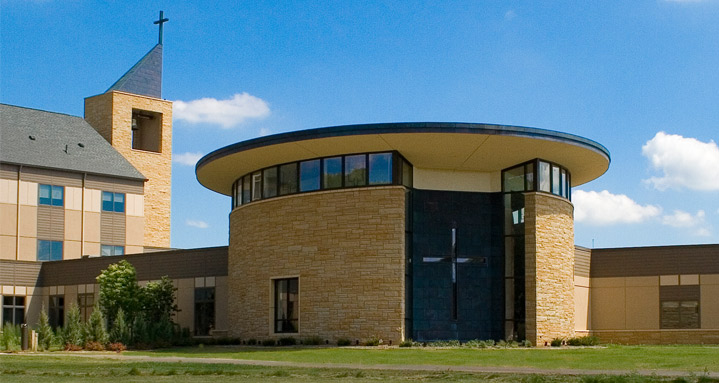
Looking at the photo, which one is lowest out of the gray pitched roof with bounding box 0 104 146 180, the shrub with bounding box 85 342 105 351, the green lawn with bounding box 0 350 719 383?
the shrub with bounding box 85 342 105 351

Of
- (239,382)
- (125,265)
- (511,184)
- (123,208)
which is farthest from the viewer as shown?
(123,208)

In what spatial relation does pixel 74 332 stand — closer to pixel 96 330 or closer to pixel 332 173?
pixel 96 330

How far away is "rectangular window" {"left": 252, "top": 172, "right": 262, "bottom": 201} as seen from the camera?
3775 cm

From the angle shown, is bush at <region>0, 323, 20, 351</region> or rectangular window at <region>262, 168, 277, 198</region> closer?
bush at <region>0, 323, 20, 351</region>

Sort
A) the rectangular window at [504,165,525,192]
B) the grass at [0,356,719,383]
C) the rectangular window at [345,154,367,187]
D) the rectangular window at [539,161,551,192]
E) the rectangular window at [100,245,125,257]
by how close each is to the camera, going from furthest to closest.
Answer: the rectangular window at [100,245,125,257], the rectangular window at [504,165,525,192], the rectangular window at [539,161,551,192], the rectangular window at [345,154,367,187], the grass at [0,356,719,383]

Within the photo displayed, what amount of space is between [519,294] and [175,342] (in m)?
14.1

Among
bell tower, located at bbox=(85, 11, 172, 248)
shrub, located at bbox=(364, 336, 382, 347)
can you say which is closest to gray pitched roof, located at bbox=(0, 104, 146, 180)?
bell tower, located at bbox=(85, 11, 172, 248)

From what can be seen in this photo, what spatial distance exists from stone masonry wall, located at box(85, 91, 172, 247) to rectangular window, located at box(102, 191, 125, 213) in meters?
3.32

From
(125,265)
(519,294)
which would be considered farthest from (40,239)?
(519,294)

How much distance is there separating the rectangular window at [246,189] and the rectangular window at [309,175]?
3.39 meters

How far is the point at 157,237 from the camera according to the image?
209 feet

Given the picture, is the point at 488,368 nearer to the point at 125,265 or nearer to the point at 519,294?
the point at 519,294

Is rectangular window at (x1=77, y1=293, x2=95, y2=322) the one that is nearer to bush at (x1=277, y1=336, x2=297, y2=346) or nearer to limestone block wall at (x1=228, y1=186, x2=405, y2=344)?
limestone block wall at (x1=228, y1=186, x2=405, y2=344)

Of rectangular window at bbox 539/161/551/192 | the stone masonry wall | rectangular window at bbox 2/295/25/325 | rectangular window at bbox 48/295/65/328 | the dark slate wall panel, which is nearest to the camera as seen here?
the dark slate wall panel
